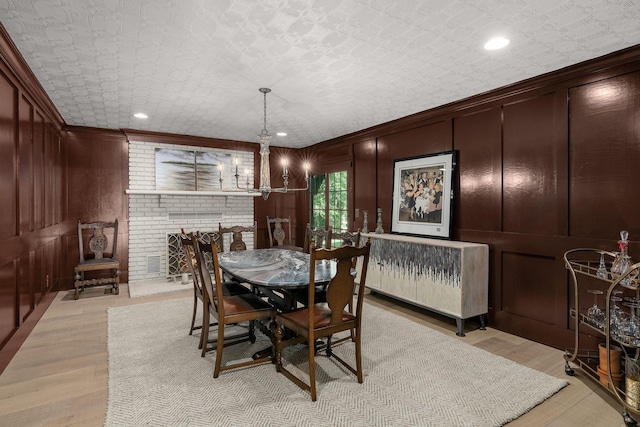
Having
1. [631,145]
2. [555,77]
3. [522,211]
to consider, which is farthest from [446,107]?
[631,145]

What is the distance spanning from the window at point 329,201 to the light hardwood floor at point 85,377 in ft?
7.51

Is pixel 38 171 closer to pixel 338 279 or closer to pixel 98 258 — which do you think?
pixel 98 258

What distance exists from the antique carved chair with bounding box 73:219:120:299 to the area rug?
1852 millimetres

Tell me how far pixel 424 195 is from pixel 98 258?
15.5ft

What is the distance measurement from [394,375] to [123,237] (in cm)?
470

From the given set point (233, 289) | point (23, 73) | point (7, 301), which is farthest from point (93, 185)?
point (233, 289)

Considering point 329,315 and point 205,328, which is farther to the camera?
point 205,328

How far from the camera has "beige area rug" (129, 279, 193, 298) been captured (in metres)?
4.68

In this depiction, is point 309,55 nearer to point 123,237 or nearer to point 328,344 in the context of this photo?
point 328,344

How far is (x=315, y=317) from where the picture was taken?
92.4 inches

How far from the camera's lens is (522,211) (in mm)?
3223

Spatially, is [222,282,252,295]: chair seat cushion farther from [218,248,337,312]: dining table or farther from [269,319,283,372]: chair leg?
[269,319,283,372]: chair leg

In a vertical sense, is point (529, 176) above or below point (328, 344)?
above

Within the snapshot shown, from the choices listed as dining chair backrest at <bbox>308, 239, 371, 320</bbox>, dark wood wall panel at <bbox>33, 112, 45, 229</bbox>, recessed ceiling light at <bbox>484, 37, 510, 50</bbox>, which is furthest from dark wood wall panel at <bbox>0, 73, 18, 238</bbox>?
recessed ceiling light at <bbox>484, 37, 510, 50</bbox>
